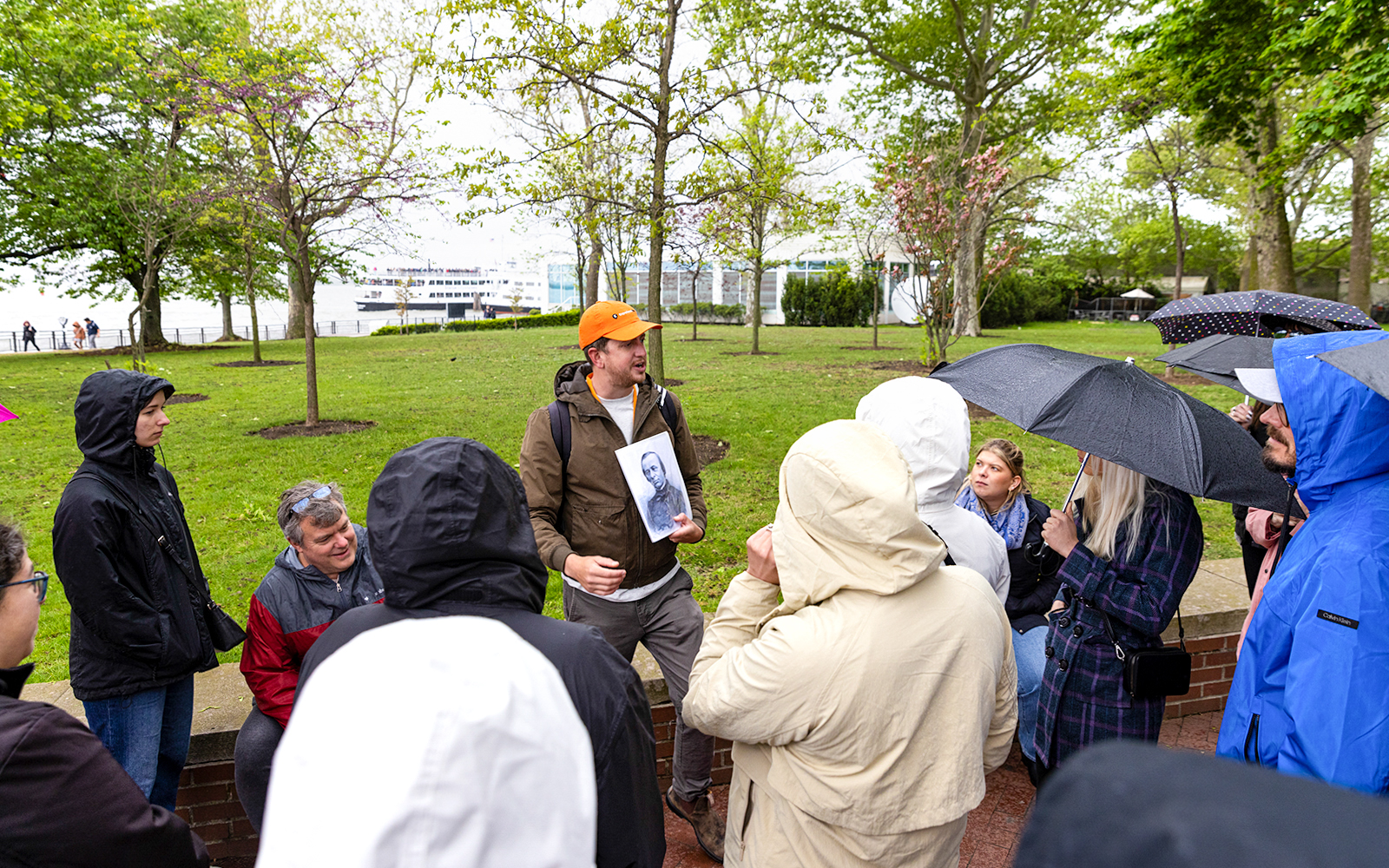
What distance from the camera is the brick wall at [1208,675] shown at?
173 inches

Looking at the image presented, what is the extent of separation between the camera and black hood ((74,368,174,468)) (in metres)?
2.98

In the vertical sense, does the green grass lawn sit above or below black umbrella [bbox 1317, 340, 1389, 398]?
below

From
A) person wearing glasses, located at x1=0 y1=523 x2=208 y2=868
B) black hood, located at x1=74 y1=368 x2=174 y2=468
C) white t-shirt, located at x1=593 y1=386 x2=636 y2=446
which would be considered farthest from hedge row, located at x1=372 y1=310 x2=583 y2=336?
person wearing glasses, located at x1=0 y1=523 x2=208 y2=868

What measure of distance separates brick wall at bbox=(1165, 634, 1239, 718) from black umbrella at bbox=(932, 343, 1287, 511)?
169 centimetres

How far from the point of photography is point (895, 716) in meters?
1.85

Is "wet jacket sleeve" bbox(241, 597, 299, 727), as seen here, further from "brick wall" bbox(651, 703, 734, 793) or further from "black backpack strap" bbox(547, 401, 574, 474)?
"brick wall" bbox(651, 703, 734, 793)

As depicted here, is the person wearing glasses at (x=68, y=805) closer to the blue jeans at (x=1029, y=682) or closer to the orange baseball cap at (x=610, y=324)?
the orange baseball cap at (x=610, y=324)

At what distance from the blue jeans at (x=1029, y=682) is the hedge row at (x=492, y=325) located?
1221 inches

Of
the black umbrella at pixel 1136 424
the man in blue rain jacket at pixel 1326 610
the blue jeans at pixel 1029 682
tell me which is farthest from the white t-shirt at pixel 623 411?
the man in blue rain jacket at pixel 1326 610

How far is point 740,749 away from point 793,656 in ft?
1.70

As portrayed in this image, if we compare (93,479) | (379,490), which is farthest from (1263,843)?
(93,479)

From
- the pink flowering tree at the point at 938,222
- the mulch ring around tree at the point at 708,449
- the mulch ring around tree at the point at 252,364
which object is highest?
the pink flowering tree at the point at 938,222

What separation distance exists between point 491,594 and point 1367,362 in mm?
2220

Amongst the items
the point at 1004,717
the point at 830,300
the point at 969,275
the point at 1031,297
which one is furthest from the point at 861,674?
the point at 1031,297
